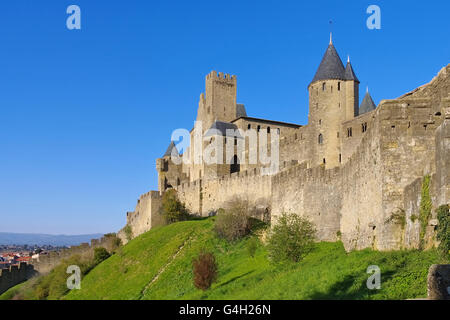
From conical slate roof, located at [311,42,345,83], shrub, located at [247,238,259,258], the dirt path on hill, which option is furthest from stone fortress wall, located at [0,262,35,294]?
conical slate roof, located at [311,42,345,83]

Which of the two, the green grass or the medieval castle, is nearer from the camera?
the green grass

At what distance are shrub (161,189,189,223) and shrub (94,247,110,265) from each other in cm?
615

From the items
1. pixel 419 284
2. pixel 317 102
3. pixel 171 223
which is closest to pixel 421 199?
pixel 419 284

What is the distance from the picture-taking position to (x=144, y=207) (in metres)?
55.3

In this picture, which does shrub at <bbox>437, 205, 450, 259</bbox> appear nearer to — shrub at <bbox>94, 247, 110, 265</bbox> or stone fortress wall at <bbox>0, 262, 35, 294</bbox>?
shrub at <bbox>94, 247, 110, 265</bbox>

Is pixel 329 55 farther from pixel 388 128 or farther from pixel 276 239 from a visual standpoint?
pixel 388 128

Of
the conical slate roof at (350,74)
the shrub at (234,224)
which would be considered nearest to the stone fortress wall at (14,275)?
the shrub at (234,224)

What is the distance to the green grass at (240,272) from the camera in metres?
15.3

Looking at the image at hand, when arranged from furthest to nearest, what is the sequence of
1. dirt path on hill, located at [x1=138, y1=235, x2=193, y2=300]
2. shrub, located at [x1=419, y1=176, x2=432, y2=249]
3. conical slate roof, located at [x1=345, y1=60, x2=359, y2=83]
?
conical slate roof, located at [x1=345, y1=60, x2=359, y2=83] < dirt path on hill, located at [x1=138, y1=235, x2=193, y2=300] < shrub, located at [x1=419, y1=176, x2=432, y2=249]

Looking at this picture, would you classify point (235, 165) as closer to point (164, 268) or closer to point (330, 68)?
point (330, 68)

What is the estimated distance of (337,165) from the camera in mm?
39750

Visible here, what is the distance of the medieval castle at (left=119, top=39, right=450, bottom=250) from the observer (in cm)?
1753

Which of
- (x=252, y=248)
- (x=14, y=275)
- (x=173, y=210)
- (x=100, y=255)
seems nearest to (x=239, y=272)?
(x=252, y=248)

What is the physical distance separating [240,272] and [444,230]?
50.6 ft
